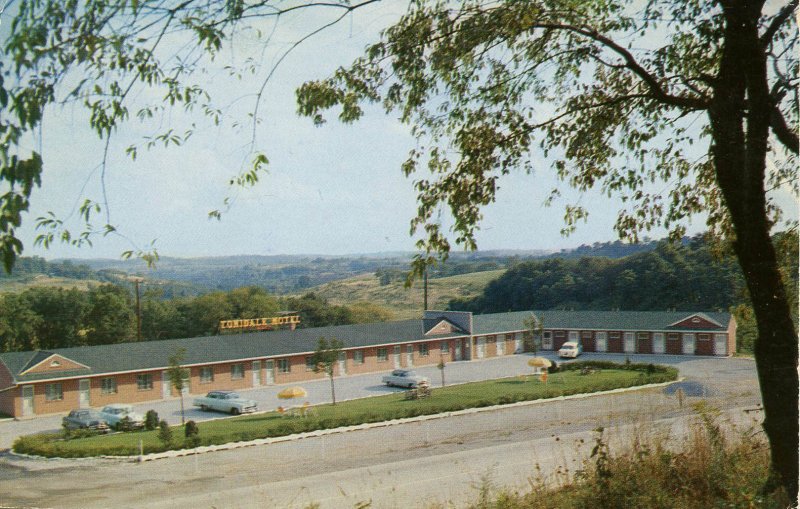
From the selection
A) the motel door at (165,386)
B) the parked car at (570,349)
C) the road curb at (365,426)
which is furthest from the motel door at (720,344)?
the motel door at (165,386)

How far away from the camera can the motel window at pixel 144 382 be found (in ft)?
10.4

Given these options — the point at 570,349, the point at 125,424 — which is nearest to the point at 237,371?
the point at 125,424

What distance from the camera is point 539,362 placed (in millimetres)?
3344

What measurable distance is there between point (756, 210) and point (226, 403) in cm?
330

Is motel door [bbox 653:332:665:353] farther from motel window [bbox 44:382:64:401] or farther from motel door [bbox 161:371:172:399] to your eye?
motel window [bbox 44:382:64:401]

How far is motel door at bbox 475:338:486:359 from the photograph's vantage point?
354cm

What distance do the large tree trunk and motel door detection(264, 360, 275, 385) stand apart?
2642 millimetres

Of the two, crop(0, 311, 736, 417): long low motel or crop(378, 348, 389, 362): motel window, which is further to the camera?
crop(378, 348, 389, 362): motel window

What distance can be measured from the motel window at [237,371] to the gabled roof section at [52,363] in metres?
0.80

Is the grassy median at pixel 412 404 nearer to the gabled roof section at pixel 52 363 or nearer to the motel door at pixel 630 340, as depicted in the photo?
the motel door at pixel 630 340

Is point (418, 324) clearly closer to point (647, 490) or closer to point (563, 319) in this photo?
point (563, 319)

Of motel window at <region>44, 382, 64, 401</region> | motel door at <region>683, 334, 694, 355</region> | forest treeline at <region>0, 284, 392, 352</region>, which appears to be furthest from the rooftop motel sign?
motel door at <region>683, 334, 694, 355</region>

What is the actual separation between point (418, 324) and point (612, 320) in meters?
1.19

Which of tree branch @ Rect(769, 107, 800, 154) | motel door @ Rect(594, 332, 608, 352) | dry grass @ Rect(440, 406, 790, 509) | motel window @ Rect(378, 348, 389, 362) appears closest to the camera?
dry grass @ Rect(440, 406, 790, 509)
